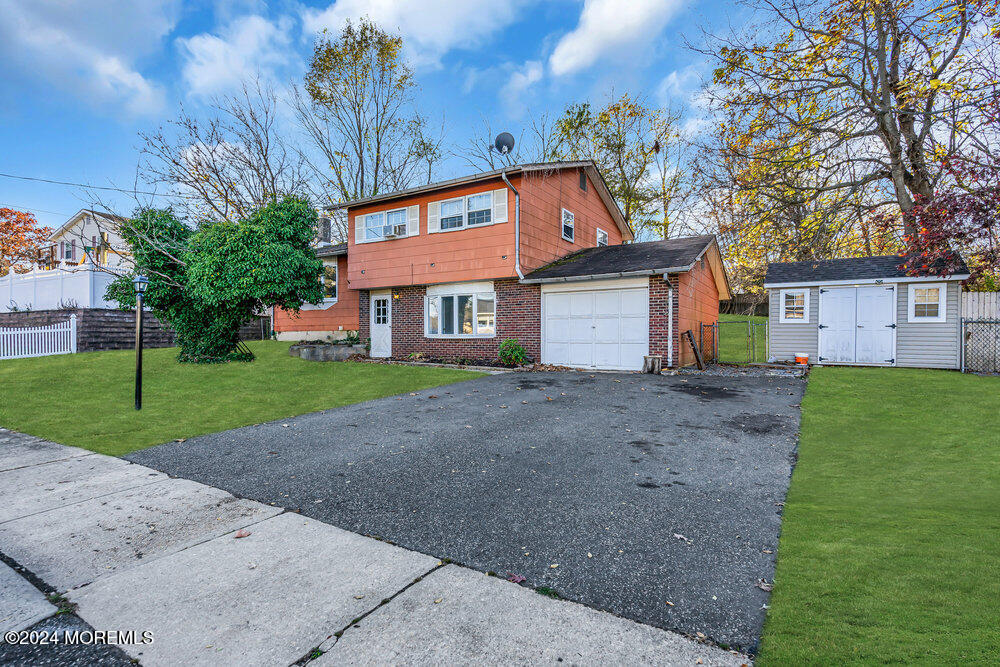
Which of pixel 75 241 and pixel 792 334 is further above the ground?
pixel 75 241

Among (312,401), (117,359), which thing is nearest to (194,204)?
(117,359)

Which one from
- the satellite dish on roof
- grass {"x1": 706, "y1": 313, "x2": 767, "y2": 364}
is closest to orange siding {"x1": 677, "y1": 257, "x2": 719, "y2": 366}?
grass {"x1": 706, "y1": 313, "x2": 767, "y2": 364}

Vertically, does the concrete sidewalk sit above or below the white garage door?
below

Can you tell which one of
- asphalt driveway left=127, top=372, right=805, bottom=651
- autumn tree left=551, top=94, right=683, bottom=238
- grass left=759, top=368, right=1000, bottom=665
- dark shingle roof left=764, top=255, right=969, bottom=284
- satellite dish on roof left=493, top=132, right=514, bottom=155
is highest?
autumn tree left=551, top=94, right=683, bottom=238

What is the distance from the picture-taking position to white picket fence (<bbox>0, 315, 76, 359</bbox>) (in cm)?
1436

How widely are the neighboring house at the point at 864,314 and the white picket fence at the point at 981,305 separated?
530 mm

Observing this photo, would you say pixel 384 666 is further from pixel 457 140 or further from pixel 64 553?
pixel 457 140

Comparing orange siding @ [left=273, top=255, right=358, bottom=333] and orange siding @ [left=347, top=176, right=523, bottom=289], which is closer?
orange siding @ [left=347, top=176, right=523, bottom=289]

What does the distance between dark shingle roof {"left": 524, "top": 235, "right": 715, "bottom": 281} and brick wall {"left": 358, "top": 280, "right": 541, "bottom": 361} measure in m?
0.87

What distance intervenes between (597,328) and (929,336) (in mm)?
9158

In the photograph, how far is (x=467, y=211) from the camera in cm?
1448

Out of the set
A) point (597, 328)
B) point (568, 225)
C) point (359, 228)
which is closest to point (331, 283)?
point (359, 228)

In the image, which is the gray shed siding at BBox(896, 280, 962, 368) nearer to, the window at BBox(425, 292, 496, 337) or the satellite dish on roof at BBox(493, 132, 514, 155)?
the window at BBox(425, 292, 496, 337)

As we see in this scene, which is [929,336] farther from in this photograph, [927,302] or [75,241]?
[75,241]
